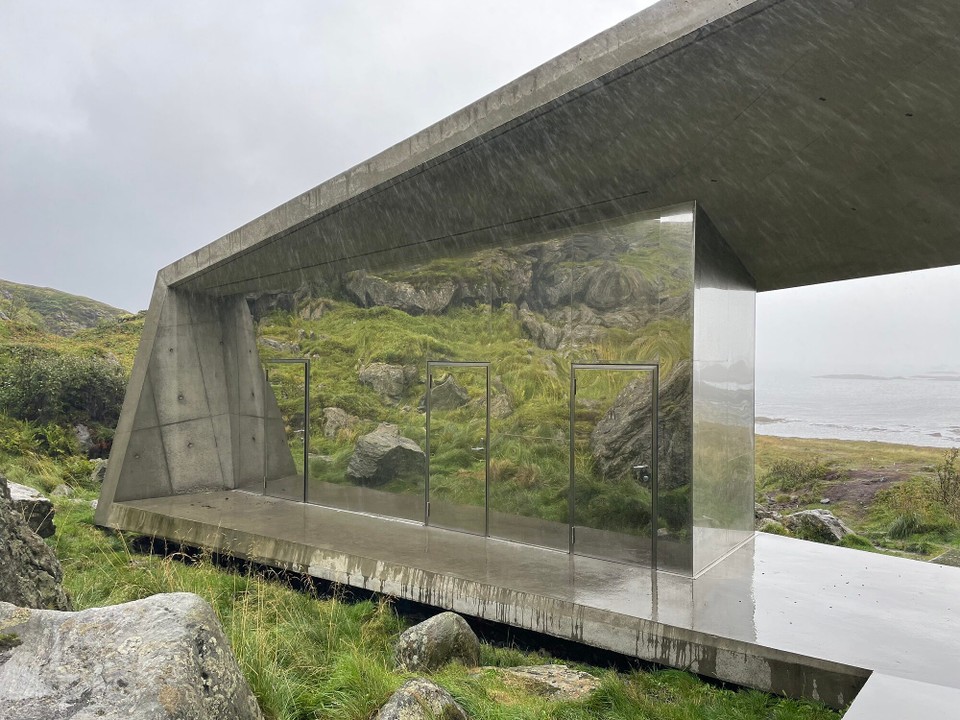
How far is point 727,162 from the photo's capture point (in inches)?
245

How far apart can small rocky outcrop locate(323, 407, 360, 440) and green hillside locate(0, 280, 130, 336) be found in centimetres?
2723

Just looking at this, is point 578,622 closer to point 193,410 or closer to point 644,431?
point 644,431

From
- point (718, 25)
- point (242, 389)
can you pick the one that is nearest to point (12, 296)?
point (242, 389)

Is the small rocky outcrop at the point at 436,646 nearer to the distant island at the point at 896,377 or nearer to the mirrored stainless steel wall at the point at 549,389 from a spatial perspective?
the mirrored stainless steel wall at the point at 549,389

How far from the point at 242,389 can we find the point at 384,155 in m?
5.75

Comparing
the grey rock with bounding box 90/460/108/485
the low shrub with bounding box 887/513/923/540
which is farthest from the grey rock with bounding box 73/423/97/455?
the low shrub with bounding box 887/513/923/540

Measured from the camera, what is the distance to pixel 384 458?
374 inches

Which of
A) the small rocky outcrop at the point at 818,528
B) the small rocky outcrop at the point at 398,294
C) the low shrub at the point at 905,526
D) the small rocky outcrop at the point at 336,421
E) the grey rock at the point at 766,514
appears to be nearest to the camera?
the small rocky outcrop at the point at 398,294

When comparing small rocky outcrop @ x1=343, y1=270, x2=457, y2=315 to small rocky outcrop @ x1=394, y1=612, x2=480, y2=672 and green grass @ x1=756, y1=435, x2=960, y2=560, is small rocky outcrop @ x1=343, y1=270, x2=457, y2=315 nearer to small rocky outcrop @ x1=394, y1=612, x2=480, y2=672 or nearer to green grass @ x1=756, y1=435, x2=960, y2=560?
small rocky outcrop @ x1=394, y1=612, x2=480, y2=672

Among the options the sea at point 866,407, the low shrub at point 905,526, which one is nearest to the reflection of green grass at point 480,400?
the sea at point 866,407

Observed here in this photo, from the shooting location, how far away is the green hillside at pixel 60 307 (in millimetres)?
35594

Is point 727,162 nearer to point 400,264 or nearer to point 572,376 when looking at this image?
point 572,376

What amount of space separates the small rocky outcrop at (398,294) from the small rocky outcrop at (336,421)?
1.58 meters

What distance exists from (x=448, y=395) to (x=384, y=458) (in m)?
1.42
